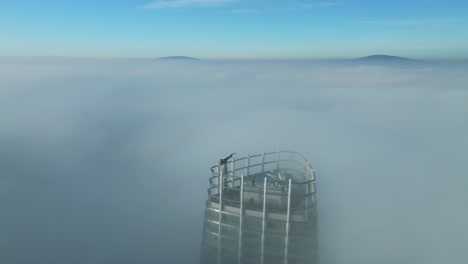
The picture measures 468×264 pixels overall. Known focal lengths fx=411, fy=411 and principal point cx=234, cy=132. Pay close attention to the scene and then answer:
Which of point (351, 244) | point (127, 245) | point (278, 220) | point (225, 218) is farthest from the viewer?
point (127, 245)

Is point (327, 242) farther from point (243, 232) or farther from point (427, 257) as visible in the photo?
point (243, 232)

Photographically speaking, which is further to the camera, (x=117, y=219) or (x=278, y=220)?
(x=117, y=219)

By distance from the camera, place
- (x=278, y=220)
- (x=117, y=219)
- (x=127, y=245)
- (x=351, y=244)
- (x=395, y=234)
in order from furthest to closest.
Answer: (x=117, y=219), (x=127, y=245), (x=395, y=234), (x=351, y=244), (x=278, y=220)

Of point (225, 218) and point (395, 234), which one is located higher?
point (225, 218)

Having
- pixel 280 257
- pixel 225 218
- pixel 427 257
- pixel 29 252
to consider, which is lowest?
pixel 29 252

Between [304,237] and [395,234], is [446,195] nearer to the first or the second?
[395,234]

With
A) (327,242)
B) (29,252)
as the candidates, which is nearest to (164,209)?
(29,252)

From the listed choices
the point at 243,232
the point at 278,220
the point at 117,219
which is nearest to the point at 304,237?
the point at 278,220
